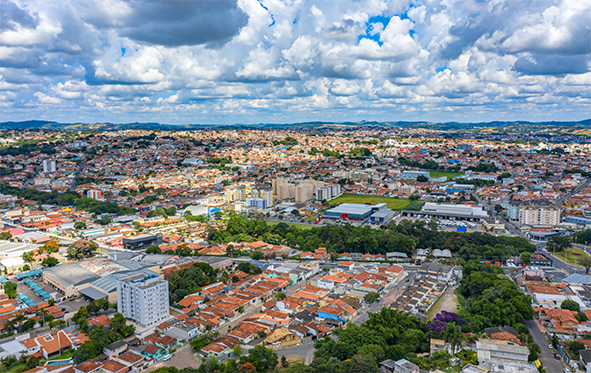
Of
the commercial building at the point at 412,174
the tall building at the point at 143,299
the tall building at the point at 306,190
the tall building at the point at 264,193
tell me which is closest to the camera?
the tall building at the point at 143,299

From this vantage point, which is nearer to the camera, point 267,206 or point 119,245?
point 119,245

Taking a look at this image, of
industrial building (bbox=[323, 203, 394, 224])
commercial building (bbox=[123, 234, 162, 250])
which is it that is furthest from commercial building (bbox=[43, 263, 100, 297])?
industrial building (bbox=[323, 203, 394, 224])

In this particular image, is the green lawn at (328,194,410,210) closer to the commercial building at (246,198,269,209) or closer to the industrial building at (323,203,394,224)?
the industrial building at (323,203,394,224)

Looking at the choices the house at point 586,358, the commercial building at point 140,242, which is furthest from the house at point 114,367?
the house at point 586,358

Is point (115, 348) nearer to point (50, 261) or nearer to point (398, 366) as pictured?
point (398, 366)

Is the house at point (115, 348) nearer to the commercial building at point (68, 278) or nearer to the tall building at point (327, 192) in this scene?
the commercial building at point (68, 278)

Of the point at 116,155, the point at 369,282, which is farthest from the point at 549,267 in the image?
the point at 116,155

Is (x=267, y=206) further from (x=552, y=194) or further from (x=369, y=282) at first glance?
(x=552, y=194)
